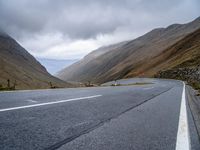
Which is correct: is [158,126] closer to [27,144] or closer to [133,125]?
[133,125]

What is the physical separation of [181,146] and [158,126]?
1.38 meters

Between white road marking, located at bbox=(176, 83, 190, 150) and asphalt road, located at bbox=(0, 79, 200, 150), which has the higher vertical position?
asphalt road, located at bbox=(0, 79, 200, 150)

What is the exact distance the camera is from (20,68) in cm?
12025

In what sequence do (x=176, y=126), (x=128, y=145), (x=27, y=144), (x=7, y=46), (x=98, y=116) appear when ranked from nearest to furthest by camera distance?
1. (x=27, y=144)
2. (x=128, y=145)
3. (x=176, y=126)
4. (x=98, y=116)
5. (x=7, y=46)

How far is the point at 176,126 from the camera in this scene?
508 cm

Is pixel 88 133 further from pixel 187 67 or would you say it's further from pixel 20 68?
pixel 20 68

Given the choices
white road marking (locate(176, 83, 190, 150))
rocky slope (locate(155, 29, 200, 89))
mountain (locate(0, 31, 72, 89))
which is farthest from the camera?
mountain (locate(0, 31, 72, 89))

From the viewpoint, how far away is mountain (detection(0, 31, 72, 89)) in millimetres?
101625

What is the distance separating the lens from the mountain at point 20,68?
102 metres

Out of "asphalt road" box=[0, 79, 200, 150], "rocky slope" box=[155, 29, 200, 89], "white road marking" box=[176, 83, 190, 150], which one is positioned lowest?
"white road marking" box=[176, 83, 190, 150]

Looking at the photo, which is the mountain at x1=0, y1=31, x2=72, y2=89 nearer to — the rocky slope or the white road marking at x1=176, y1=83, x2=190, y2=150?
the rocky slope

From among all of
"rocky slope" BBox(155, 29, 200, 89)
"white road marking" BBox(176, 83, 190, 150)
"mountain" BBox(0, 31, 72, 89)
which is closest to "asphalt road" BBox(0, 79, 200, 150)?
"white road marking" BBox(176, 83, 190, 150)

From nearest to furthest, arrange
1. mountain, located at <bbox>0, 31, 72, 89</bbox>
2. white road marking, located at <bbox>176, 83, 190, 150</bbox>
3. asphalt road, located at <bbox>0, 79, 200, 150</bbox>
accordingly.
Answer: asphalt road, located at <bbox>0, 79, 200, 150</bbox>
white road marking, located at <bbox>176, 83, 190, 150</bbox>
mountain, located at <bbox>0, 31, 72, 89</bbox>

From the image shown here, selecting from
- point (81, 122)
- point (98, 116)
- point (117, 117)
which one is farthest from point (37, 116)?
point (117, 117)
